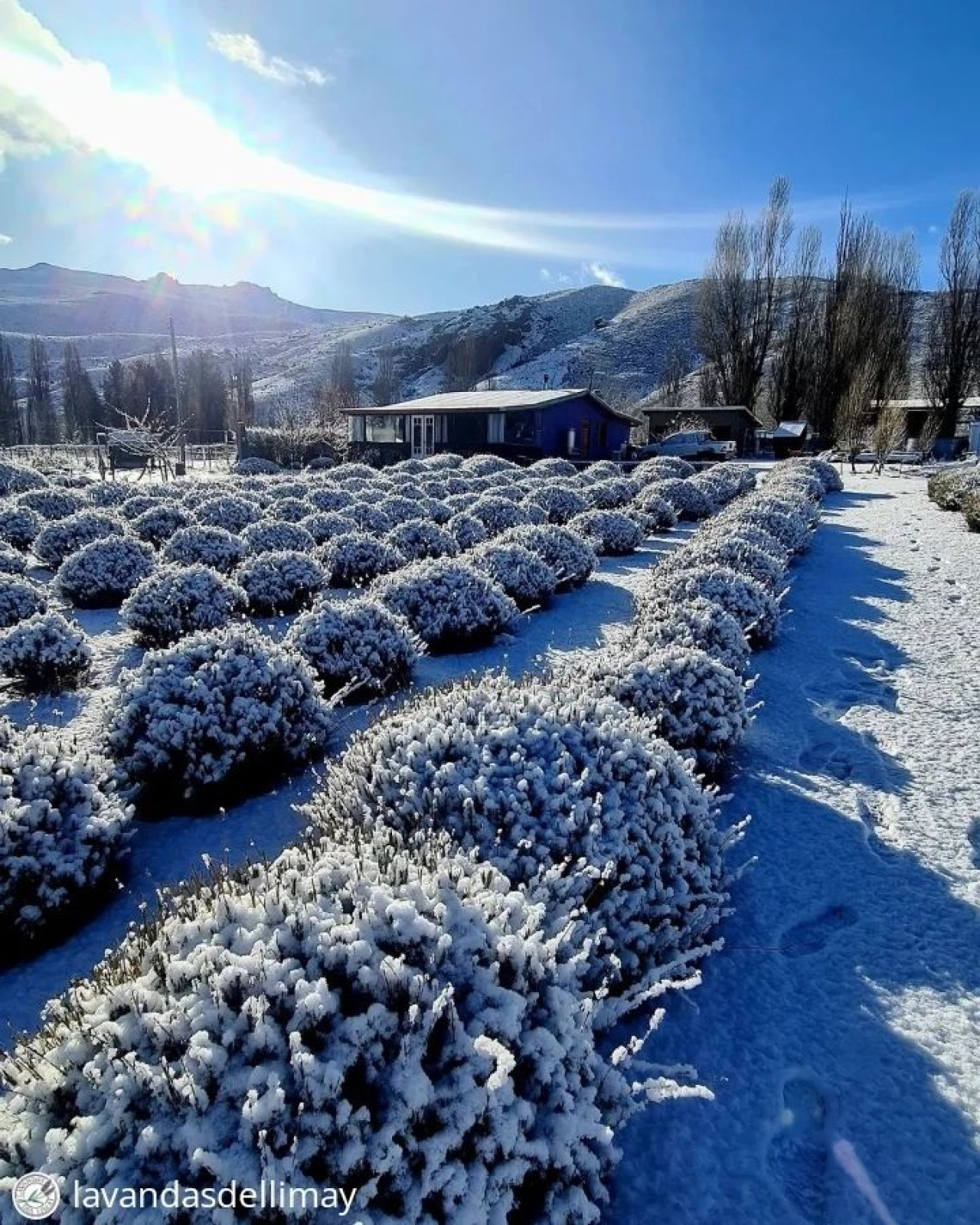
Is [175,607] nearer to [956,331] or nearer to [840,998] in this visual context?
[840,998]

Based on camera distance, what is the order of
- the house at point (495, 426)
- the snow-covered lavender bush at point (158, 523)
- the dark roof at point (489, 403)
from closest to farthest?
the snow-covered lavender bush at point (158, 523), the dark roof at point (489, 403), the house at point (495, 426)

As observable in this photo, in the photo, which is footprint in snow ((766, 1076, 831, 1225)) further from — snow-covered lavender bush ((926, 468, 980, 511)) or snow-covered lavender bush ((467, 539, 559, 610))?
snow-covered lavender bush ((926, 468, 980, 511))

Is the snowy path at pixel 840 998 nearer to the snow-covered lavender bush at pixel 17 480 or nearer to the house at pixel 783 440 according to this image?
the snow-covered lavender bush at pixel 17 480

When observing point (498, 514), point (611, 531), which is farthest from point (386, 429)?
point (611, 531)

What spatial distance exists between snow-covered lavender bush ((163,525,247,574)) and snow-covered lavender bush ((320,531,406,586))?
4.53 ft

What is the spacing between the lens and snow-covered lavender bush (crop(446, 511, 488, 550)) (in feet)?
38.9

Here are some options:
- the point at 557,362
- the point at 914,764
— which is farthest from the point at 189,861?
the point at 557,362

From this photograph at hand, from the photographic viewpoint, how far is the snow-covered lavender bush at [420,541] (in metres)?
10.4

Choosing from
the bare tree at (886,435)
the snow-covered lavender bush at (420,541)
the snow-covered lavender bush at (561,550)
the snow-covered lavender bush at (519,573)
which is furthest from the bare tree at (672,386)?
the snow-covered lavender bush at (519,573)

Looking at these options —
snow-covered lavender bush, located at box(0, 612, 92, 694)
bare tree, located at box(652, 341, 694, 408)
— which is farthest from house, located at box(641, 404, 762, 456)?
snow-covered lavender bush, located at box(0, 612, 92, 694)

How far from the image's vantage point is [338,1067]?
5.28 feet

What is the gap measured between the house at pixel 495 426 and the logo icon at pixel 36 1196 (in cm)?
3127

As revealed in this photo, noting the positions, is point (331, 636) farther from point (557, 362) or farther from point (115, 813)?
point (557, 362)

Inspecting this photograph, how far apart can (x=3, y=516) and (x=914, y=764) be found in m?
14.1
